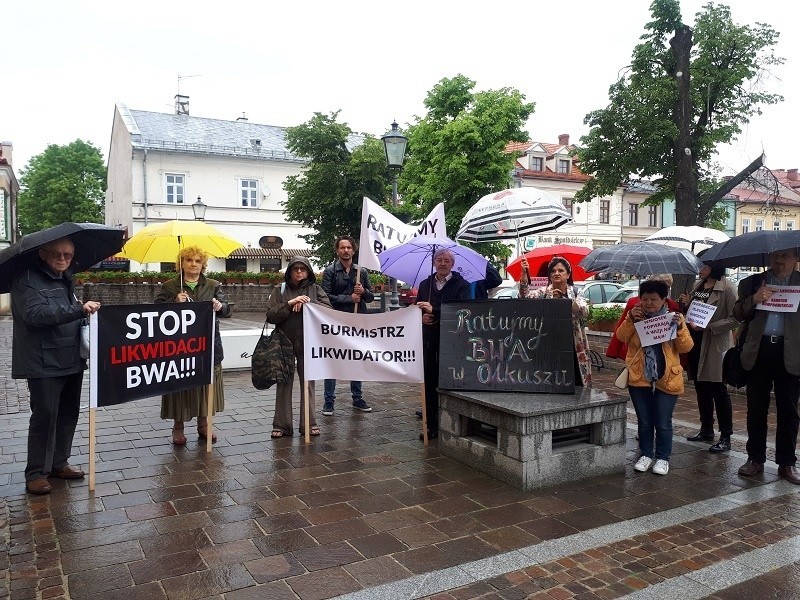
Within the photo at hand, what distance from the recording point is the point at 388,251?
6.16m

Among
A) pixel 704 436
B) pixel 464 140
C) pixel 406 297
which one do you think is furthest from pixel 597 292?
pixel 704 436

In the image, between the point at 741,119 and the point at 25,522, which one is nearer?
the point at 25,522

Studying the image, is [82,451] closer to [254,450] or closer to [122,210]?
[254,450]

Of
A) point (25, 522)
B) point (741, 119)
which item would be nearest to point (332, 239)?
point (741, 119)

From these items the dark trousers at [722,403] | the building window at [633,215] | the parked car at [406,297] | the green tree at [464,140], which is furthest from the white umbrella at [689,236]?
the building window at [633,215]

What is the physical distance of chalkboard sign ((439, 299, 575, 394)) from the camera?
551cm

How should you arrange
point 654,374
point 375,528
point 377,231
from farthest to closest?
point 377,231
point 654,374
point 375,528

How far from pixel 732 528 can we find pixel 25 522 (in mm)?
4691

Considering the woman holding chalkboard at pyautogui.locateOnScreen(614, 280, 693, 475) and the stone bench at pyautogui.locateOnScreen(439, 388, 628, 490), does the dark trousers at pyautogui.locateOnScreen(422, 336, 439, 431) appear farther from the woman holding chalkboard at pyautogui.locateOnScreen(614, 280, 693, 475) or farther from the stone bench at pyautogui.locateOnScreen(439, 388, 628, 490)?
the woman holding chalkboard at pyautogui.locateOnScreen(614, 280, 693, 475)

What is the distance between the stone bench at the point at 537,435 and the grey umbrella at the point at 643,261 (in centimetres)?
113

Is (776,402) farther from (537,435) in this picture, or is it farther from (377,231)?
(377,231)

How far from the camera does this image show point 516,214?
6.39 m

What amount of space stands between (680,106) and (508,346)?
39.0ft

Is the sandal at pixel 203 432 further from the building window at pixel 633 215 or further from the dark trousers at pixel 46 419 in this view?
the building window at pixel 633 215
